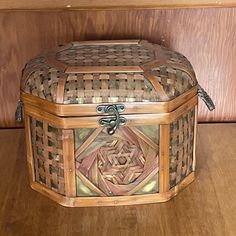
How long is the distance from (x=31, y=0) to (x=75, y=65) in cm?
27

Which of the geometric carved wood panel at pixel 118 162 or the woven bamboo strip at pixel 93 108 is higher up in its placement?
the woven bamboo strip at pixel 93 108

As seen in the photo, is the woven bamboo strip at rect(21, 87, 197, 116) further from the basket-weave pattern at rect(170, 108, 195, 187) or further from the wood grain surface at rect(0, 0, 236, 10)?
Answer: the wood grain surface at rect(0, 0, 236, 10)

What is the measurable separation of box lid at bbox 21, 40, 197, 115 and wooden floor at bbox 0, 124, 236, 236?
0.61ft

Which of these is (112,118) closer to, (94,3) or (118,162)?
→ (118,162)

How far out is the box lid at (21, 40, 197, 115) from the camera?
3.05ft

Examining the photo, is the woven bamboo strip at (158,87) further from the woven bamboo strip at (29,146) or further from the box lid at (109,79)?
the woven bamboo strip at (29,146)

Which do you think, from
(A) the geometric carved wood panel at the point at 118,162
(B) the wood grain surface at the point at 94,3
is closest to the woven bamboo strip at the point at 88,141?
(A) the geometric carved wood panel at the point at 118,162

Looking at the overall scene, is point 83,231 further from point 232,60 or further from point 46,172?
point 232,60

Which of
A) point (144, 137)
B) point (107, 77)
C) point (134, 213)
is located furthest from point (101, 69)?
point (134, 213)

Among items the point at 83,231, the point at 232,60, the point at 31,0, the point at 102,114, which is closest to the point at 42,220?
the point at 83,231

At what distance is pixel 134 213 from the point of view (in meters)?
1.00

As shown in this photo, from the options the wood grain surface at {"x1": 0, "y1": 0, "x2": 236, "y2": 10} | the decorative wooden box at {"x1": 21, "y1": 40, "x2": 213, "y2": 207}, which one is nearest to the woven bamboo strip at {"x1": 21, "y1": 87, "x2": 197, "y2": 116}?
the decorative wooden box at {"x1": 21, "y1": 40, "x2": 213, "y2": 207}

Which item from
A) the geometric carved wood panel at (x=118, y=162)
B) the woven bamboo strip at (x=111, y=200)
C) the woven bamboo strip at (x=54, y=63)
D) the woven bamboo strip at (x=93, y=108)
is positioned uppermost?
the woven bamboo strip at (x=54, y=63)

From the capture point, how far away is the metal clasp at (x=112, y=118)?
93 cm
